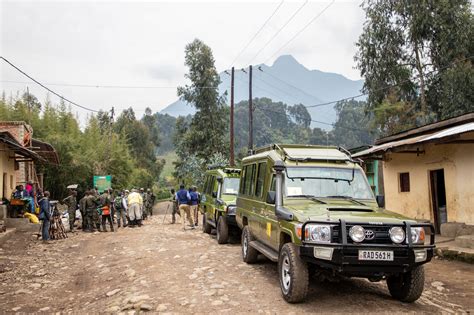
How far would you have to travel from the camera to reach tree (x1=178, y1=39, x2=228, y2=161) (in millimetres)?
41031

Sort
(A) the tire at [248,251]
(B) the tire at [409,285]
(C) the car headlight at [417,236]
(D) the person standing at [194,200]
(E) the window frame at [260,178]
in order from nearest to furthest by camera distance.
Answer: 1. (C) the car headlight at [417,236]
2. (B) the tire at [409,285]
3. (E) the window frame at [260,178]
4. (A) the tire at [248,251]
5. (D) the person standing at [194,200]

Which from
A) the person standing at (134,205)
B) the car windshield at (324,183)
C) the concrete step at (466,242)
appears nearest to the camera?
the car windshield at (324,183)

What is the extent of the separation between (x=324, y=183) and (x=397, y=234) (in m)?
1.73

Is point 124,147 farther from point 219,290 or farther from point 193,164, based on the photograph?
point 219,290

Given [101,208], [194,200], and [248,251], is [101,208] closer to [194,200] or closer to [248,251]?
[194,200]

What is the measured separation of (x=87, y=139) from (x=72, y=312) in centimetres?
2413

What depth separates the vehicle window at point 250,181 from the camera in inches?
332

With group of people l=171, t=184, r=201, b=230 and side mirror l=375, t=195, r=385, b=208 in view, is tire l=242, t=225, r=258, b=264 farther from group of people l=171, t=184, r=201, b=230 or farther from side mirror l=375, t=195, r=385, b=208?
group of people l=171, t=184, r=201, b=230

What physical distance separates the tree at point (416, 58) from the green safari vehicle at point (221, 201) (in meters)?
17.0

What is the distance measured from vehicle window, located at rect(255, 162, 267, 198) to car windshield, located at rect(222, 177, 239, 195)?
449cm

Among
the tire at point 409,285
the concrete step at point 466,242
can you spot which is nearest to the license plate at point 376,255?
the tire at point 409,285

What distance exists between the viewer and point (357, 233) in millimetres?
5234

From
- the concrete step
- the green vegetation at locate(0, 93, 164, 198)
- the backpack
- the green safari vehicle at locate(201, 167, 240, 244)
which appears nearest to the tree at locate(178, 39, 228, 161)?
the green vegetation at locate(0, 93, 164, 198)

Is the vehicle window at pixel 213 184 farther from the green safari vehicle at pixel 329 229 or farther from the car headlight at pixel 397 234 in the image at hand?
the car headlight at pixel 397 234
